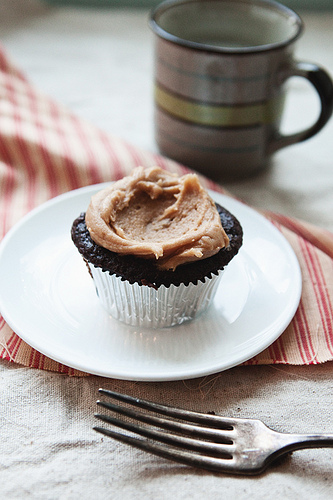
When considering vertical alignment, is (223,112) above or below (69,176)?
above

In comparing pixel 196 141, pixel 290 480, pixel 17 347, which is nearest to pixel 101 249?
pixel 17 347

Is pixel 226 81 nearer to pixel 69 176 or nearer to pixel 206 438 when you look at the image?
pixel 69 176

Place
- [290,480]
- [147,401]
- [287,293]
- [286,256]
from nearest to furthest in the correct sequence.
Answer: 1. [290,480]
2. [147,401]
3. [287,293]
4. [286,256]

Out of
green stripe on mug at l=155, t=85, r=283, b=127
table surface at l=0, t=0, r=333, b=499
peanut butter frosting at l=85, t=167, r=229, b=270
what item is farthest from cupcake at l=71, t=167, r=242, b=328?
green stripe on mug at l=155, t=85, r=283, b=127

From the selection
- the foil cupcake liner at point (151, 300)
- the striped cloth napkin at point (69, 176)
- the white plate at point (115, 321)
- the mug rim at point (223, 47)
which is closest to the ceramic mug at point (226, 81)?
the mug rim at point (223, 47)

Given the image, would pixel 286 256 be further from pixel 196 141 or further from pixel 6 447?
pixel 6 447

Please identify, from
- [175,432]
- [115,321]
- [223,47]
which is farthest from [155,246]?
[223,47]

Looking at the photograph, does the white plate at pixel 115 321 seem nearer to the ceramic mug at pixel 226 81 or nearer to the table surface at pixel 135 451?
the table surface at pixel 135 451
